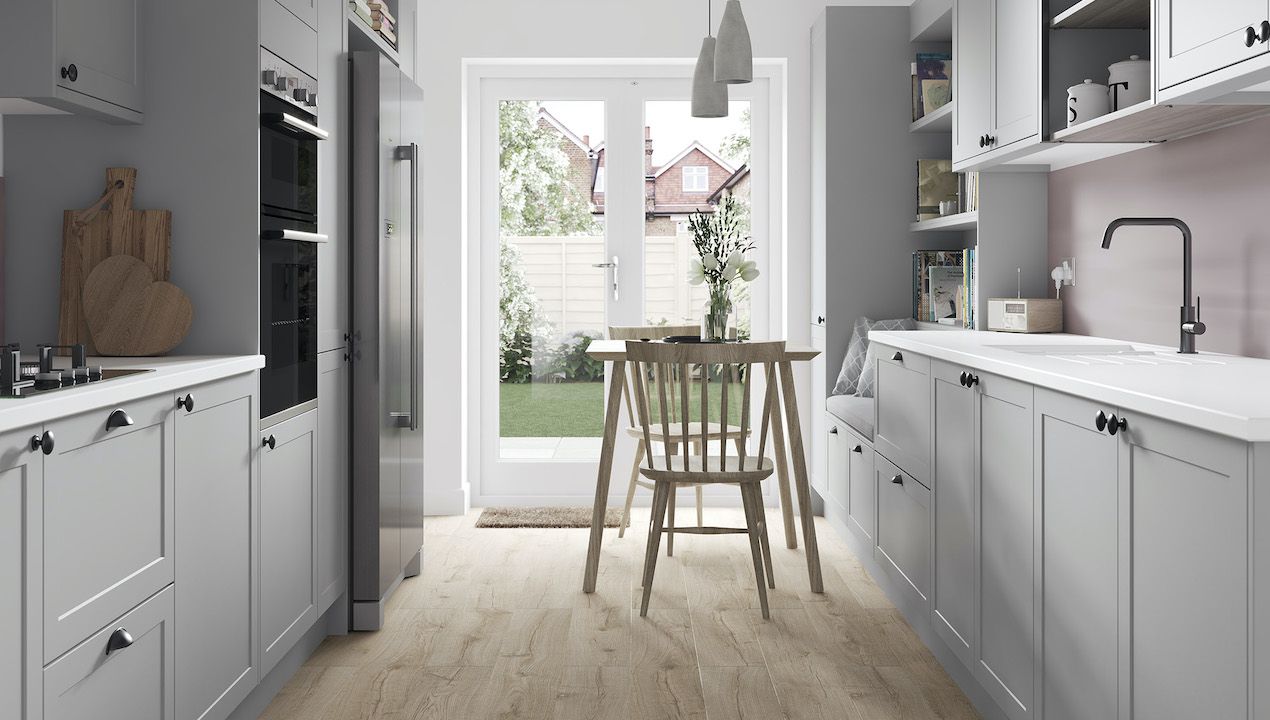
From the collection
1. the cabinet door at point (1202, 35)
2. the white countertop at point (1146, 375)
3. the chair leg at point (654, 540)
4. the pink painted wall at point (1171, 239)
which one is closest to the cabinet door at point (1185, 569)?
the white countertop at point (1146, 375)

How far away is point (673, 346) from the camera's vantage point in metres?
3.26

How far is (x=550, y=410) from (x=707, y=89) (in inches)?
83.6

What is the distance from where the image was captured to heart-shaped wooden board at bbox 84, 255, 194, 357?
234 centimetres

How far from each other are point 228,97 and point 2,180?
1.88 feet

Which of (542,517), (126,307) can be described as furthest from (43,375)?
(542,517)

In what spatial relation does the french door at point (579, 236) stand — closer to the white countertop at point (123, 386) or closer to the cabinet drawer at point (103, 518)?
the white countertop at point (123, 386)

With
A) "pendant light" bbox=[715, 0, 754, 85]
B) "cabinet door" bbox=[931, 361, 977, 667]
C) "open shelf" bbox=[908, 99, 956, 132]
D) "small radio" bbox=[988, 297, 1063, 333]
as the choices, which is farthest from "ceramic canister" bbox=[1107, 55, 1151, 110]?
"open shelf" bbox=[908, 99, 956, 132]

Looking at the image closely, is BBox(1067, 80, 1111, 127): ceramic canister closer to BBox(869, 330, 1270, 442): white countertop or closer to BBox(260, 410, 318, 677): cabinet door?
BBox(869, 330, 1270, 442): white countertop

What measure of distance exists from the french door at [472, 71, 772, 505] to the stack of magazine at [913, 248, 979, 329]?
2.86 feet

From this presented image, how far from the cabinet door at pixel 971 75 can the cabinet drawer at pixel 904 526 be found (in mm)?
1196

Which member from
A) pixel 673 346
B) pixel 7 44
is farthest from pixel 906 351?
pixel 7 44

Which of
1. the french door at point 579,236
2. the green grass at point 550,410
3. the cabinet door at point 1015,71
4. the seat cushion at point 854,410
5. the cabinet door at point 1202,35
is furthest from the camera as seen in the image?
the green grass at point 550,410

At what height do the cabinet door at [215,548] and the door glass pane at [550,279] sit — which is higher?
the door glass pane at [550,279]

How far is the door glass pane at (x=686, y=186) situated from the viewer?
5.10 meters
